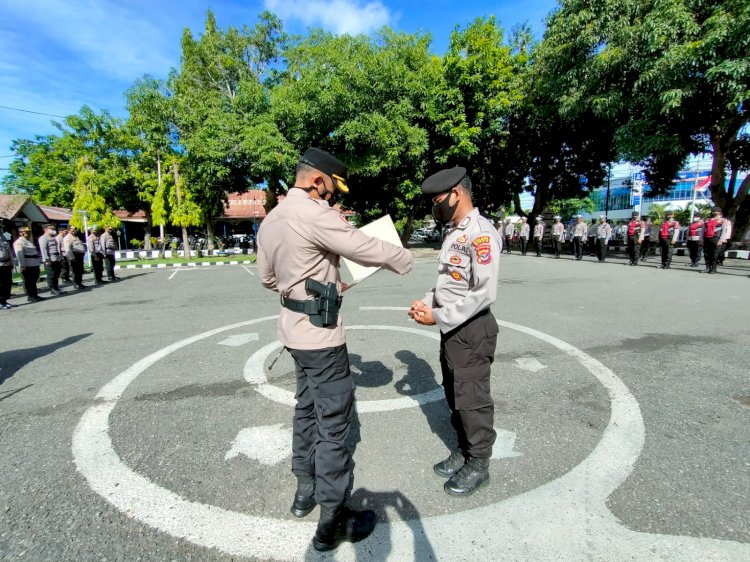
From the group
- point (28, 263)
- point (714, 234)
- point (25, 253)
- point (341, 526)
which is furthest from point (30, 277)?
point (714, 234)

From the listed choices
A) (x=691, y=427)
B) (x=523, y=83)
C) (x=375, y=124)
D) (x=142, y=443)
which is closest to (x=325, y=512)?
(x=142, y=443)

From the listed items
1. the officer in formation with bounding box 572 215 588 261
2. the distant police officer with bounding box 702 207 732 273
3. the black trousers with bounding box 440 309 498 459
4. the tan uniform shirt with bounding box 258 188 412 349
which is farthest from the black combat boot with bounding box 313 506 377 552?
the officer in formation with bounding box 572 215 588 261

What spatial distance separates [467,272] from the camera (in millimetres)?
2342

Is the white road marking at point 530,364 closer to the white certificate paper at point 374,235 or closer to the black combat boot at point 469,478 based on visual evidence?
the black combat boot at point 469,478

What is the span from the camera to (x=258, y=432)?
9.56ft

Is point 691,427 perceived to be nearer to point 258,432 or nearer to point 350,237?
point 350,237

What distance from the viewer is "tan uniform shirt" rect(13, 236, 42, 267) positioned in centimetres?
898

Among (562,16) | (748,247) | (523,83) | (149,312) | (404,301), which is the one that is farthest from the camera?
(523,83)

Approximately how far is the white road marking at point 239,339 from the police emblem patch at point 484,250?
3.72m

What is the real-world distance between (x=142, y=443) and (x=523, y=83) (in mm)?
22656

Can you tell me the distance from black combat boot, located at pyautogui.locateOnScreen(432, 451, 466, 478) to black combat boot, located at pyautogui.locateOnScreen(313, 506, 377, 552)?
1.77ft

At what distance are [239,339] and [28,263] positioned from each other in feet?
24.3

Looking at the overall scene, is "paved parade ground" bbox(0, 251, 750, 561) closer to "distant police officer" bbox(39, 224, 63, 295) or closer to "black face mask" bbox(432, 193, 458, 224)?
"black face mask" bbox(432, 193, 458, 224)

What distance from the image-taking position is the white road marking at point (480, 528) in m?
1.84
